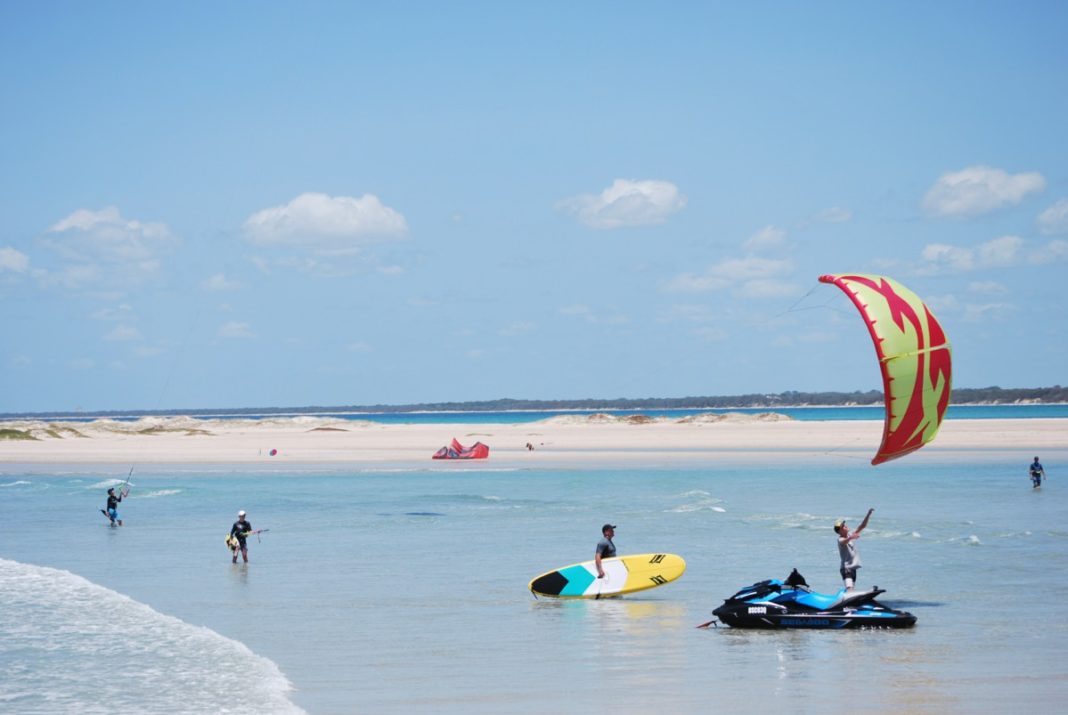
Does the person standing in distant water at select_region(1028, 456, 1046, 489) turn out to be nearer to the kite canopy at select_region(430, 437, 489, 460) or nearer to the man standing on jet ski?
the man standing on jet ski

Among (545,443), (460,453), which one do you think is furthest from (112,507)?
(545,443)

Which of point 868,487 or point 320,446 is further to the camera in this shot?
point 320,446

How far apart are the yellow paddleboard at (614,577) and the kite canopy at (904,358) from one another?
366 centimetres

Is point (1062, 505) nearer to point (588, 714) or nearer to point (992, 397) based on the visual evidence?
point (588, 714)

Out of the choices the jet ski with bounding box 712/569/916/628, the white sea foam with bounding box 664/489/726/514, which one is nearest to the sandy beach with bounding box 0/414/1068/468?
the white sea foam with bounding box 664/489/726/514

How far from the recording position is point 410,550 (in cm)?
2219

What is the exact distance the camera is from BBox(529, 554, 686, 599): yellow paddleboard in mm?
16906

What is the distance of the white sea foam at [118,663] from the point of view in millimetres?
11359

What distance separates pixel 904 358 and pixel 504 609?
636 centimetres

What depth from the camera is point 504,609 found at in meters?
15.9

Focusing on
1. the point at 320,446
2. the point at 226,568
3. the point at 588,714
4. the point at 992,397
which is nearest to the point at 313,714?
the point at 588,714

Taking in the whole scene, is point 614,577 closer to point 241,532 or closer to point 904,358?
point 904,358

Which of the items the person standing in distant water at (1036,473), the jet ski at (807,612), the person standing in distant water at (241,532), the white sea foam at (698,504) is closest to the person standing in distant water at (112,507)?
the person standing in distant water at (241,532)

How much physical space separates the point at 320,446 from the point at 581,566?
5020 cm
